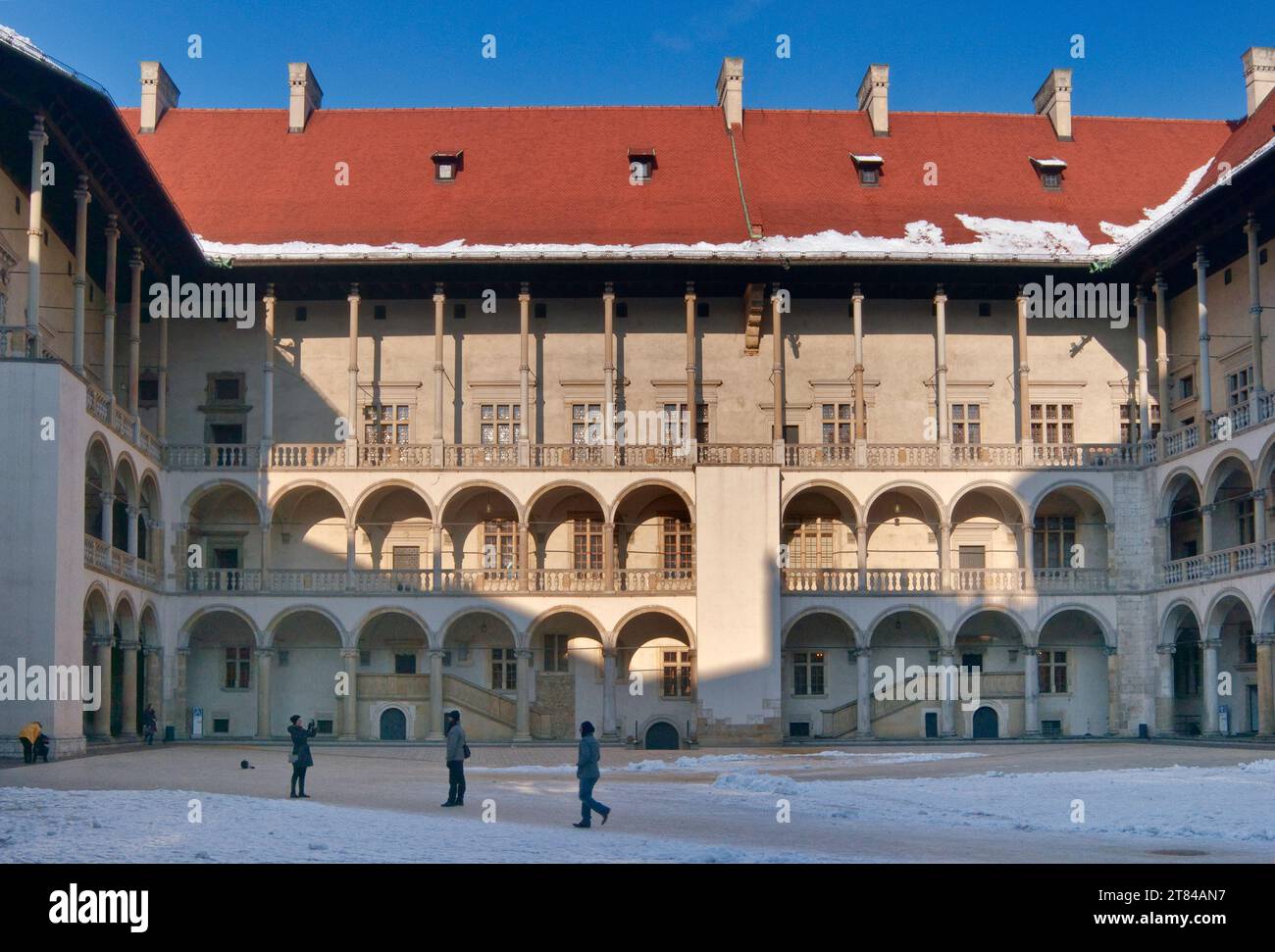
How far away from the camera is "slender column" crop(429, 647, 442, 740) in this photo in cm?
4159

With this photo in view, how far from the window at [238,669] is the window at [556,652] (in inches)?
306

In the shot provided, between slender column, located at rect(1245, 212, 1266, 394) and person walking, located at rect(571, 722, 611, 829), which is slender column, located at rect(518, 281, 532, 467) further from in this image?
person walking, located at rect(571, 722, 611, 829)

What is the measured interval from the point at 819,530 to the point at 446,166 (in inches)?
578

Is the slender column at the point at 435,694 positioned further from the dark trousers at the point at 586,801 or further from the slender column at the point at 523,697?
the dark trousers at the point at 586,801

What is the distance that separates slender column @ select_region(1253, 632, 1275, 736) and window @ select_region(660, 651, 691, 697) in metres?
14.1

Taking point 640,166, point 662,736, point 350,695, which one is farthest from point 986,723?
point 640,166

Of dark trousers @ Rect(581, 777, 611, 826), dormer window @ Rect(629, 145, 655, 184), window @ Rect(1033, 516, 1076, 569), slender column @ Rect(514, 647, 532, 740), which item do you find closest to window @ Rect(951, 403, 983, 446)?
window @ Rect(1033, 516, 1076, 569)

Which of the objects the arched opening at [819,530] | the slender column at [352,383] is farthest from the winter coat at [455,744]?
the arched opening at [819,530]

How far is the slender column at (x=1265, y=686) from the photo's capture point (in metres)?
35.8

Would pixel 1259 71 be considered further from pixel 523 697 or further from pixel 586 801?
pixel 586 801

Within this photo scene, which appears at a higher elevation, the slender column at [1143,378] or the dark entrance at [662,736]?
the slender column at [1143,378]

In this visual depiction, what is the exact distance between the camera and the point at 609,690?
41906mm
